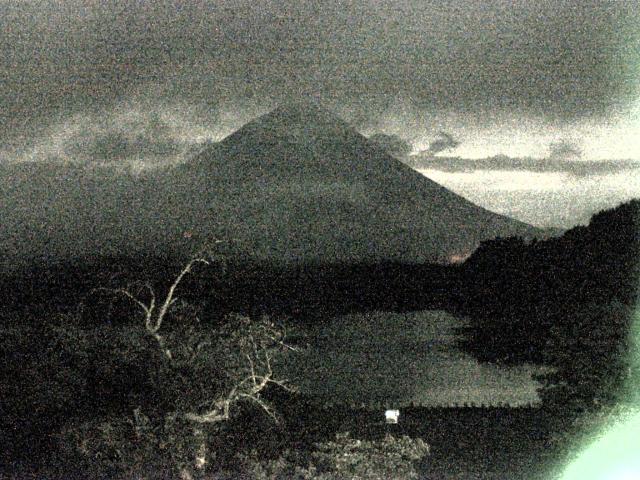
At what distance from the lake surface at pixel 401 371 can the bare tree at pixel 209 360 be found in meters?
5.66

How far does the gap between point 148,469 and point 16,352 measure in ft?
11.3

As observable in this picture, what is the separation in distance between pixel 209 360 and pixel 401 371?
45.9 ft

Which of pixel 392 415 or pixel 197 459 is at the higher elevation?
pixel 197 459

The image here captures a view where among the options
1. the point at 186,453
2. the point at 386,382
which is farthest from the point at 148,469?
the point at 386,382

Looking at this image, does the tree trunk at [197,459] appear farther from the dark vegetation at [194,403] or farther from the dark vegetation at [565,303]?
the dark vegetation at [565,303]

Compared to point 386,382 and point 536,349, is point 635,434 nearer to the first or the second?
point 386,382

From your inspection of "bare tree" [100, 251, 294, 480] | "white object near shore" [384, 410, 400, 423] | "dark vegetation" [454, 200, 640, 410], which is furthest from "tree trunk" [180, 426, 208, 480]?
"dark vegetation" [454, 200, 640, 410]

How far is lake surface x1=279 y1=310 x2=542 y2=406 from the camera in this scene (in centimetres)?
1702

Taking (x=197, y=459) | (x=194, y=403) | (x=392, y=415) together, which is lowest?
(x=392, y=415)

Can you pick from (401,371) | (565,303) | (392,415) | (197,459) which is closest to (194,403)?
(197,459)

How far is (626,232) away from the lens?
21.7 metres

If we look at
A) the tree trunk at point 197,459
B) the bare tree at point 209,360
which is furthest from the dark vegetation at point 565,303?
the tree trunk at point 197,459

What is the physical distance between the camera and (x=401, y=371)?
21312 mm

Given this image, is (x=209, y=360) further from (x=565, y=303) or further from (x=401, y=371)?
(x=565, y=303)
